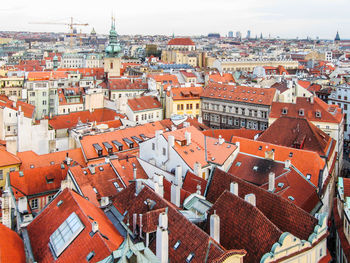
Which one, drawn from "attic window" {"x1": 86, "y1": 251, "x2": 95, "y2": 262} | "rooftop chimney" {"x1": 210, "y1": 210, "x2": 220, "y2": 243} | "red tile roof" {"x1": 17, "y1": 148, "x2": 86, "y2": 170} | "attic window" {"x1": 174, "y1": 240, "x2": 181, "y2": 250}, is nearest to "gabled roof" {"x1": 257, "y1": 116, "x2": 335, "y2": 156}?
"red tile roof" {"x1": 17, "y1": 148, "x2": 86, "y2": 170}

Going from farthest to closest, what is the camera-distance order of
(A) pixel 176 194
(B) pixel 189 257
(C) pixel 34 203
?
(C) pixel 34 203, (A) pixel 176 194, (B) pixel 189 257

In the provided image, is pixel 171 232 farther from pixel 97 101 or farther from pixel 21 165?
pixel 97 101

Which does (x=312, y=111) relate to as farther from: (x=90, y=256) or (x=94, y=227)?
(x=90, y=256)

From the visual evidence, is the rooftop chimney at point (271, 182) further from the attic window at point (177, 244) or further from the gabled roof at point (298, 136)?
the attic window at point (177, 244)

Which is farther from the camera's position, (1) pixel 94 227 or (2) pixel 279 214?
(2) pixel 279 214

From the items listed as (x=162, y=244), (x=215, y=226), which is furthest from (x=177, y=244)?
(x=215, y=226)

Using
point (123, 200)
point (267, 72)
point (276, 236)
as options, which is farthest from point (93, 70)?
point (276, 236)

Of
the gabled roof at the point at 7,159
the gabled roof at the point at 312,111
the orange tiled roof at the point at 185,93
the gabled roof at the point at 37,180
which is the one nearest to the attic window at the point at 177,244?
the gabled roof at the point at 37,180
